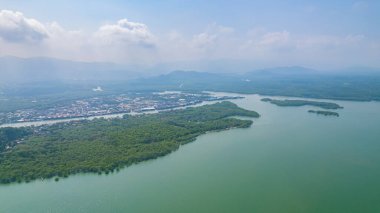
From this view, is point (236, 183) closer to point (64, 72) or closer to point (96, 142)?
point (96, 142)

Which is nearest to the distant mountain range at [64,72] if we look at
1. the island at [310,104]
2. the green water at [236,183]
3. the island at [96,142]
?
the island at [310,104]

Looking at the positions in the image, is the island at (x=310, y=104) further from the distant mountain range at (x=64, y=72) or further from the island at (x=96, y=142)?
the distant mountain range at (x=64, y=72)

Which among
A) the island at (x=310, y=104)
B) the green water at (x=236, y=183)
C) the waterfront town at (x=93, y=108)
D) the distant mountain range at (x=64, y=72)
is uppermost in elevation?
the distant mountain range at (x=64, y=72)

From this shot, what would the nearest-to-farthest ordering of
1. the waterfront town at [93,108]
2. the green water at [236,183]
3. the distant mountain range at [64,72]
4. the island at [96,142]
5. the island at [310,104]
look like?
the green water at [236,183] < the island at [96,142] < the waterfront town at [93,108] < the island at [310,104] < the distant mountain range at [64,72]

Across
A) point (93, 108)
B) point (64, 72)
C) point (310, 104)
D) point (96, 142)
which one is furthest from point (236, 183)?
point (64, 72)

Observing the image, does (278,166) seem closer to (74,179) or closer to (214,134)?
(214,134)

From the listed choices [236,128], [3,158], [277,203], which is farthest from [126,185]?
[236,128]

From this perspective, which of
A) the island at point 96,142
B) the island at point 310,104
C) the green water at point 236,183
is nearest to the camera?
the green water at point 236,183
